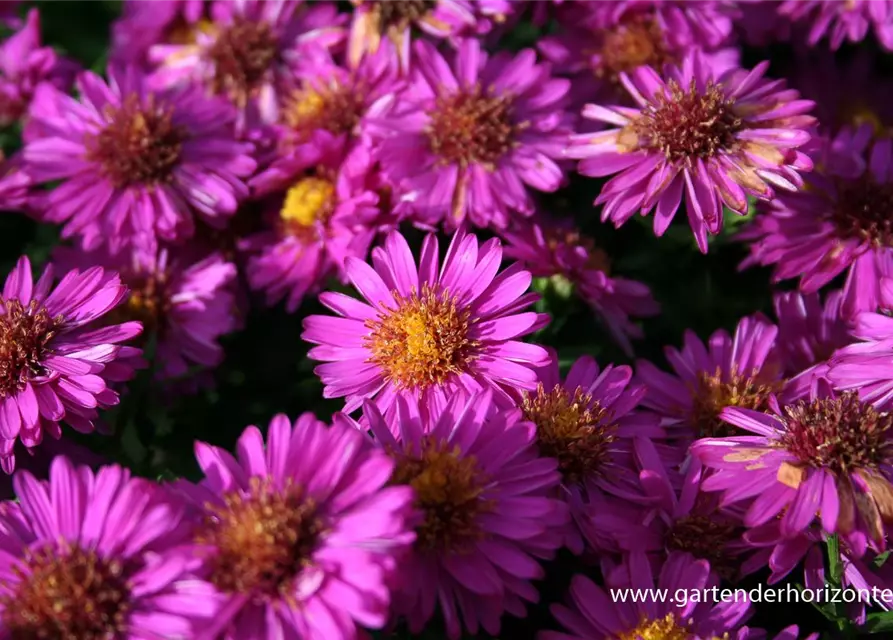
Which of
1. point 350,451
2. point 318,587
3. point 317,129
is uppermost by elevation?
point 317,129

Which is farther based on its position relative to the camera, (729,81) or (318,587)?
(729,81)

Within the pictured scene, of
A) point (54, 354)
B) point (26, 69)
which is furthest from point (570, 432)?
point (26, 69)

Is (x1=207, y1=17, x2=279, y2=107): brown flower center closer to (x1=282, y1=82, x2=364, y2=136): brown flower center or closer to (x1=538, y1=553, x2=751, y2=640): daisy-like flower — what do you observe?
(x1=282, y1=82, x2=364, y2=136): brown flower center

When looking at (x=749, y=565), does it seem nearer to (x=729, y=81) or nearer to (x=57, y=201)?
(x=729, y=81)

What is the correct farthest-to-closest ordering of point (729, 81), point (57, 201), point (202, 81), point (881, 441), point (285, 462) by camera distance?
1. point (202, 81)
2. point (57, 201)
3. point (729, 81)
4. point (881, 441)
5. point (285, 462)

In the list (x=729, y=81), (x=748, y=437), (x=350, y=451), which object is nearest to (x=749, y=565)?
(x=748, y=437)

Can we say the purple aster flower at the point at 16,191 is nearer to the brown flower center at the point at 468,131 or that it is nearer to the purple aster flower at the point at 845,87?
the brown flower center at the point at 468,131
